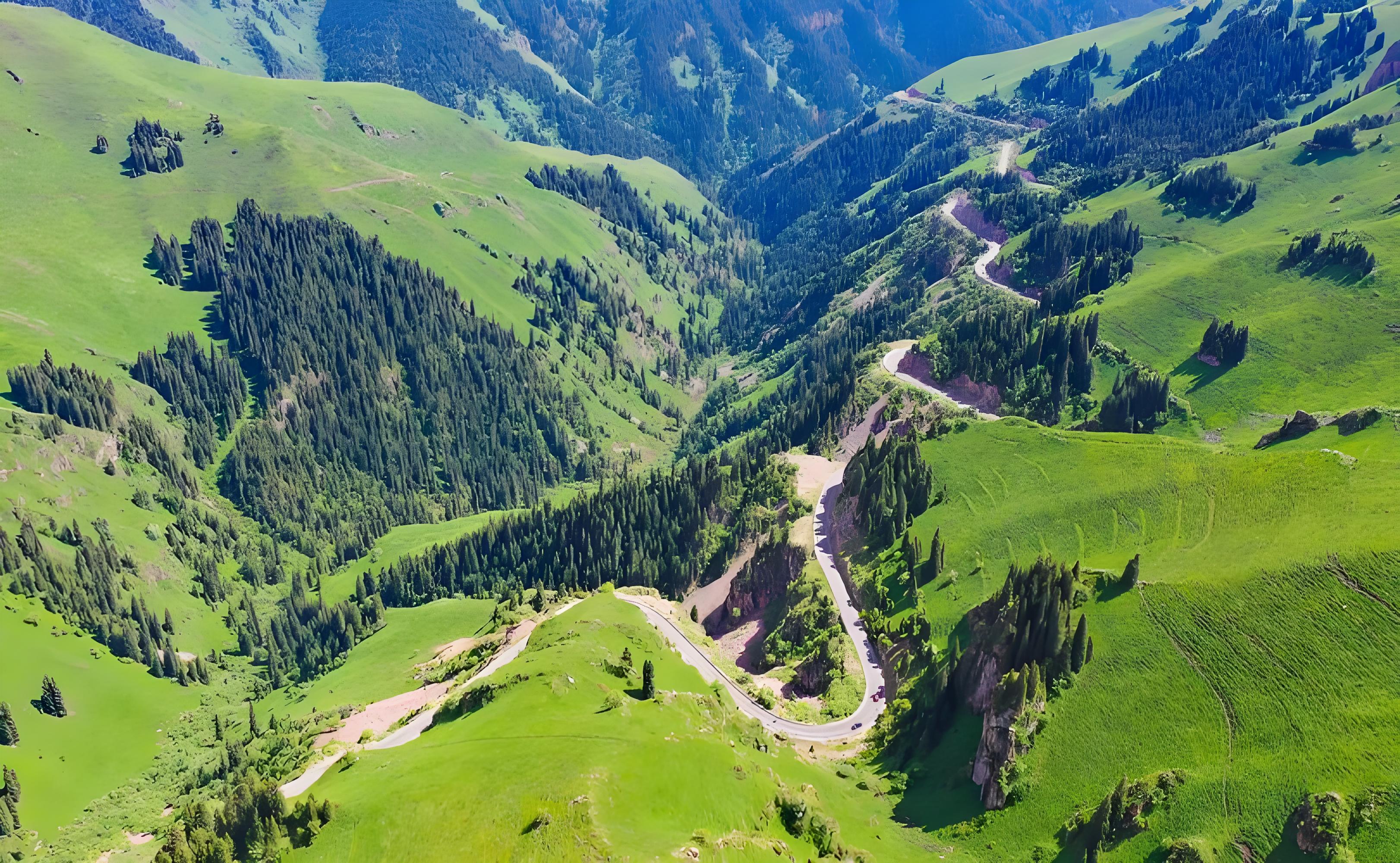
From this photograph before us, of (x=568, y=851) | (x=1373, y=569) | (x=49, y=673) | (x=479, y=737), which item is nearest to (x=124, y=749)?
(x=49, y=673)

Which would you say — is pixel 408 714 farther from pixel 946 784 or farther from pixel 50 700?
pixel 50 700

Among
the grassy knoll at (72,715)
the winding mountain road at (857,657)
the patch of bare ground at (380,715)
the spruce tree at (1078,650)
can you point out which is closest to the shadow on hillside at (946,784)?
the winding mountain road at (857,657)

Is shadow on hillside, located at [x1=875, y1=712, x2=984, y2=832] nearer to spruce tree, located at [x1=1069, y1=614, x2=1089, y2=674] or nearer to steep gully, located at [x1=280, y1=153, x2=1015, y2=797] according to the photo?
steep gully, located at [x1=280, y1=153, x2=1015, y2=797]

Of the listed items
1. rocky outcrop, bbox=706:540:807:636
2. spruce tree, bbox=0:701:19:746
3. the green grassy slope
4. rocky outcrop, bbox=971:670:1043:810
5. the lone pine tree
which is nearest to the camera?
the green grassy slope

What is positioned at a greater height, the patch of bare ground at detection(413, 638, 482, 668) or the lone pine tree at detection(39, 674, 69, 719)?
the patch of bare ground at detection(413, 638, 482, 668)

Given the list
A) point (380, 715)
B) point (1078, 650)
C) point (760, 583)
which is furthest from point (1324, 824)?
point (380, 715)

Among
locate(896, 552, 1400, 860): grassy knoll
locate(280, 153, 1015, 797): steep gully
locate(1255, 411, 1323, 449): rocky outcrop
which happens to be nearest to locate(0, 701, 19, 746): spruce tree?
locate(280, 153, 1015, 797): steep gully

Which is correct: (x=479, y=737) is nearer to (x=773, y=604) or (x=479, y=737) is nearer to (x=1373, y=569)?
(x=773, y=604)
